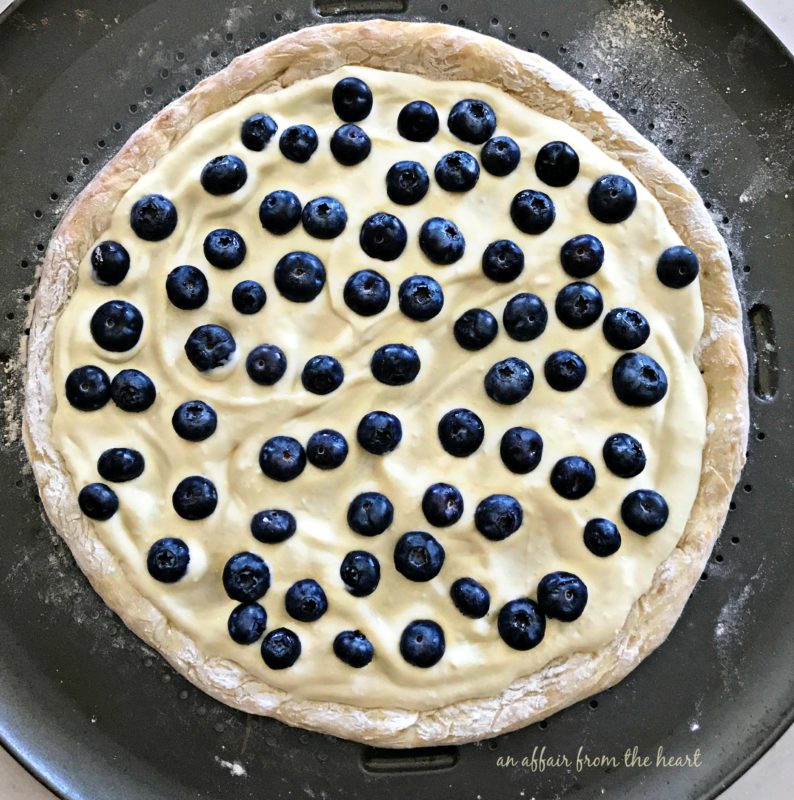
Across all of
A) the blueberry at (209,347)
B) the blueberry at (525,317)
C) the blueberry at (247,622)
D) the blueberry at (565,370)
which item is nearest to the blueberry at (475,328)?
the blueberry at (525,317)

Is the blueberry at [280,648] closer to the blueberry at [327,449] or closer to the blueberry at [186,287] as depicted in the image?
→ the blueberry at [327,449]

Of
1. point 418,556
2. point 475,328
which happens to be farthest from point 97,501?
point 475,328

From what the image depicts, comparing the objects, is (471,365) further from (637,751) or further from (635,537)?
(637,751)

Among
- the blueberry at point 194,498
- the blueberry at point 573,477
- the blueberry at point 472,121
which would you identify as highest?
the blueberry at point 472,121

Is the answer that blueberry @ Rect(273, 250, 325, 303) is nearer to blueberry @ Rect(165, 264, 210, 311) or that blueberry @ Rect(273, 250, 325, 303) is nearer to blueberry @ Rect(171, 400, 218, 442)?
blueberry @ Rect(165, 264, 210, 311)

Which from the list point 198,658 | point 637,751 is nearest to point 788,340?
point 637,751
